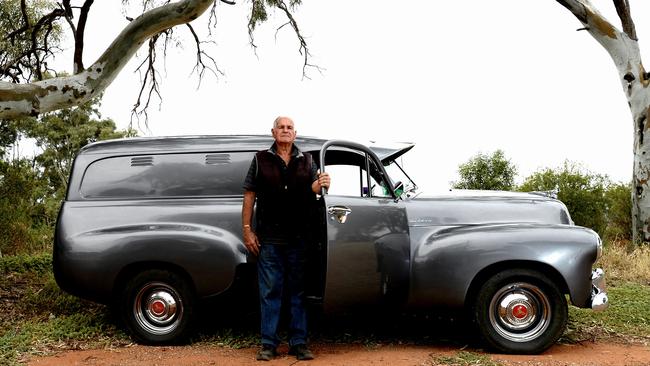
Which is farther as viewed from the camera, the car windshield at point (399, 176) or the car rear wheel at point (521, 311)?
the car windshield at point (399, 176)

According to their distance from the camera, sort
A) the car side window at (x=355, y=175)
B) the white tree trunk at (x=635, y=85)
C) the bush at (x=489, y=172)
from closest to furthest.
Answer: the car side window at (x=355, y=175) → the white tree trunk at (x=635, y=85) → the bush at (x=489, y=172)

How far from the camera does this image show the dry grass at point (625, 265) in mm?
12531

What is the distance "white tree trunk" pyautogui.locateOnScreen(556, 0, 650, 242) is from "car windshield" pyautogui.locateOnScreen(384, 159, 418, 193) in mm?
11490

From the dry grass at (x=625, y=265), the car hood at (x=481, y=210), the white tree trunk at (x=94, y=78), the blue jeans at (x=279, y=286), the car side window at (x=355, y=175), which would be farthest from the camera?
the dry grass at (x=625, y=265)

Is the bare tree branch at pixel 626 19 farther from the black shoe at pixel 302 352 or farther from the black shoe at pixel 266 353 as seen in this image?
the black shoe at pixel 266 353

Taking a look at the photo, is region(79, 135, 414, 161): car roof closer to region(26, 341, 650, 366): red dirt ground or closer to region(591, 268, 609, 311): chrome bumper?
region(26, 341, 650, 366): red dirt ground

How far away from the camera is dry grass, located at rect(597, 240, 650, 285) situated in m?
12.5

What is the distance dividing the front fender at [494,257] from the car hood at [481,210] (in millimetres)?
291

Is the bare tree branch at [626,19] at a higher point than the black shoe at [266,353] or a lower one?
higher

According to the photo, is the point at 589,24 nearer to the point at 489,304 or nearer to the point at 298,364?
the point at 489,304

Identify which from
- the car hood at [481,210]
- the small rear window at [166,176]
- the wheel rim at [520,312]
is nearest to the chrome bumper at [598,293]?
the wheel rim at [520,312]

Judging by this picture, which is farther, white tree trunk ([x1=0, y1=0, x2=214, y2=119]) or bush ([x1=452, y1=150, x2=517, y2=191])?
bush ([x1=452, y1=150, x2=517, y2=191])

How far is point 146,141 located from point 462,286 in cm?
375

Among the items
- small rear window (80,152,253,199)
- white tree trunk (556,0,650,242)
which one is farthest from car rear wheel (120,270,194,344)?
white tree trunk (556,0,650,242)
